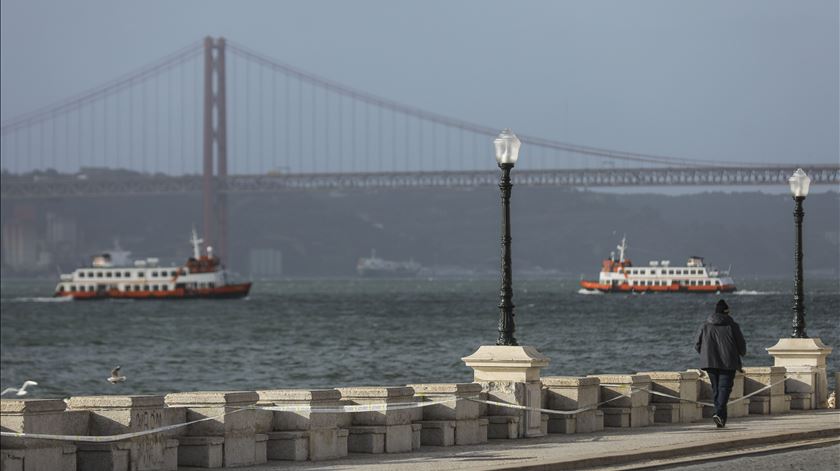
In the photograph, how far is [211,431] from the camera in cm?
1489

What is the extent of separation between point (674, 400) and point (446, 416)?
15.5 feet

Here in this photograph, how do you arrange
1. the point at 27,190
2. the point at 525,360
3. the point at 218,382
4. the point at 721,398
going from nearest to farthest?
the point at 525,360, the point at 721,398, the point at 218,382, the point at 27,190

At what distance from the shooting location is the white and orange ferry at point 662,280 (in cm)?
16300

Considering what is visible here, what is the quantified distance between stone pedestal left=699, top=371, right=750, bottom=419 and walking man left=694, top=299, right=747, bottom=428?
6.01 ft

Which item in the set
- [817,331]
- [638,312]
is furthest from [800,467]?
[638,312]

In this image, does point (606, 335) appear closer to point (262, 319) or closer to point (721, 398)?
point (262, 319)

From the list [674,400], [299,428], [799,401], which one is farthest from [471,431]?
[799,401]

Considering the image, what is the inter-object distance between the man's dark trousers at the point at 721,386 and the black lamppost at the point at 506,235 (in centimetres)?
249

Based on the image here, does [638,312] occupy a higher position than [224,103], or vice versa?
[224,103]

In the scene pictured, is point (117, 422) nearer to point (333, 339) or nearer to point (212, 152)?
point (333, 339)

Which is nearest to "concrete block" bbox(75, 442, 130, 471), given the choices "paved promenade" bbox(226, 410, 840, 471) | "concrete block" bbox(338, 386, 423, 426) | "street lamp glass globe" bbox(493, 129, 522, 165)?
"paved promenade" bbox(226, 410, 840, 471)

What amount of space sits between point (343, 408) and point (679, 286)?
5904 inches

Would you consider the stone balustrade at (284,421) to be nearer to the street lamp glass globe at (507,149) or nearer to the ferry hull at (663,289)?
the street lamp glass globe at (507,149)

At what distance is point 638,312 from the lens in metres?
115
